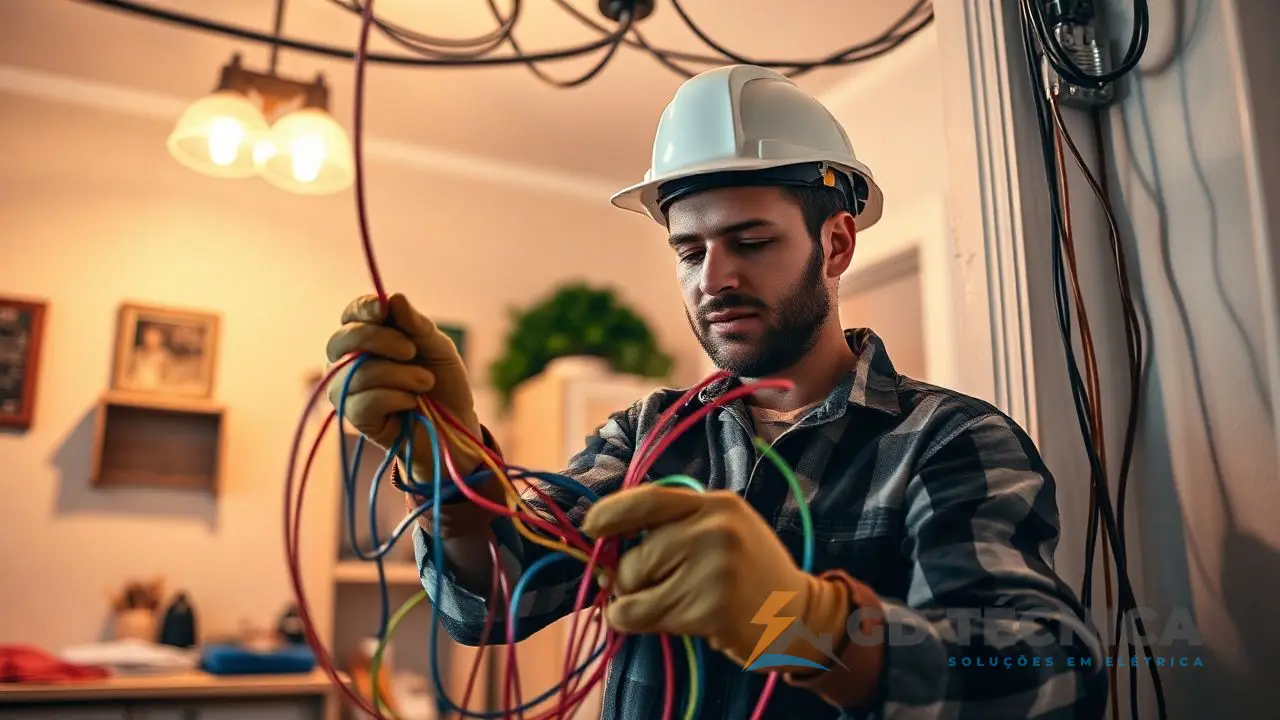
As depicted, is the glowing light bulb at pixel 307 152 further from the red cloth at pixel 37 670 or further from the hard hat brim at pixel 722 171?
the red cloth at pixel 37 670

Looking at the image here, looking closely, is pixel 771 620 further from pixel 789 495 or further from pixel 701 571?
pixel 789 495

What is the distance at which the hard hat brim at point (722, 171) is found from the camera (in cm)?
104

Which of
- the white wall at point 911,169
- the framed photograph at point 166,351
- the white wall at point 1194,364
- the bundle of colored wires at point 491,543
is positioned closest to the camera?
the bundle of colored wires at point 491,543

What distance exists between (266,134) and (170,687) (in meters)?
1.27

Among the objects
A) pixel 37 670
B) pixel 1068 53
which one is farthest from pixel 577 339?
pixel 1068 53

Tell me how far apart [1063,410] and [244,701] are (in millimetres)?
2004

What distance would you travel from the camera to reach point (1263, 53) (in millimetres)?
1003

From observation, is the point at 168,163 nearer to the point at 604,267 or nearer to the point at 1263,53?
the point at 604,267

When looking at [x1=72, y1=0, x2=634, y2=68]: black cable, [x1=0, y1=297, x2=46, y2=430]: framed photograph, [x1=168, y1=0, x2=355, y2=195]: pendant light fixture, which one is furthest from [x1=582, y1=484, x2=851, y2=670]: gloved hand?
[x1=0, y1=297, x2=46, y2=430]: framed photograph

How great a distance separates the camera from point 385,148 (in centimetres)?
335

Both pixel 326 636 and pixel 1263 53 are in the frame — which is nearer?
pixel 1263 53

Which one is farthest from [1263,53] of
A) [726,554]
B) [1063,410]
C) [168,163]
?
[168,163]

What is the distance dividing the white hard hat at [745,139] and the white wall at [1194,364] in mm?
308

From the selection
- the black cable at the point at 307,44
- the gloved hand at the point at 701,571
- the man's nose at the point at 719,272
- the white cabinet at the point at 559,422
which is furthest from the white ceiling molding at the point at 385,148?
the gloved hand at the point at 701,571
